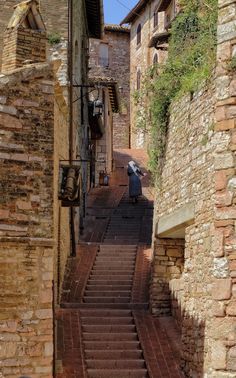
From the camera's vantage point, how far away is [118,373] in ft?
41.5

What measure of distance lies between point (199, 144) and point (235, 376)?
7.07 m

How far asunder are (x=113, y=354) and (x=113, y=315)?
162 cm

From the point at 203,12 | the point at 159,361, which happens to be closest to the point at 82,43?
the point at 203,12

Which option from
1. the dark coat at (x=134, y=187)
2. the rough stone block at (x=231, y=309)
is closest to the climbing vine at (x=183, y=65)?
the rough stone block at (x=231, y=309)

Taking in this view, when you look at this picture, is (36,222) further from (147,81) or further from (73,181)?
(147,81)

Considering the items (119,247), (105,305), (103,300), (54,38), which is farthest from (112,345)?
(54,38)

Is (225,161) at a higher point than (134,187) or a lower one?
higher

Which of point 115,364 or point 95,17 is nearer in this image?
point 115,364

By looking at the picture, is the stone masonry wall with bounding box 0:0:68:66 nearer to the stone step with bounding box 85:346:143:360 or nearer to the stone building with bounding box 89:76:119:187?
the stone step with bounding box 85:346:143:360

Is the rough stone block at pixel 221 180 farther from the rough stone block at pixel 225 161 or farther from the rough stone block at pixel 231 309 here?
the rough stone block at pixel 231 309

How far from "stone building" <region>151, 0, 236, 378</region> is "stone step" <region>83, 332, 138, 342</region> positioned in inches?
42.8

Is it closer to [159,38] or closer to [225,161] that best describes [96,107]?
[159,38]

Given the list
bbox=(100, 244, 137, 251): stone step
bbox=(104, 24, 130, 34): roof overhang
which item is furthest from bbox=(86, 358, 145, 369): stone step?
bbox=(104, 24, 130, 34): roof overhang

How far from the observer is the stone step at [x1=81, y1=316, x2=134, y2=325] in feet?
47.4
